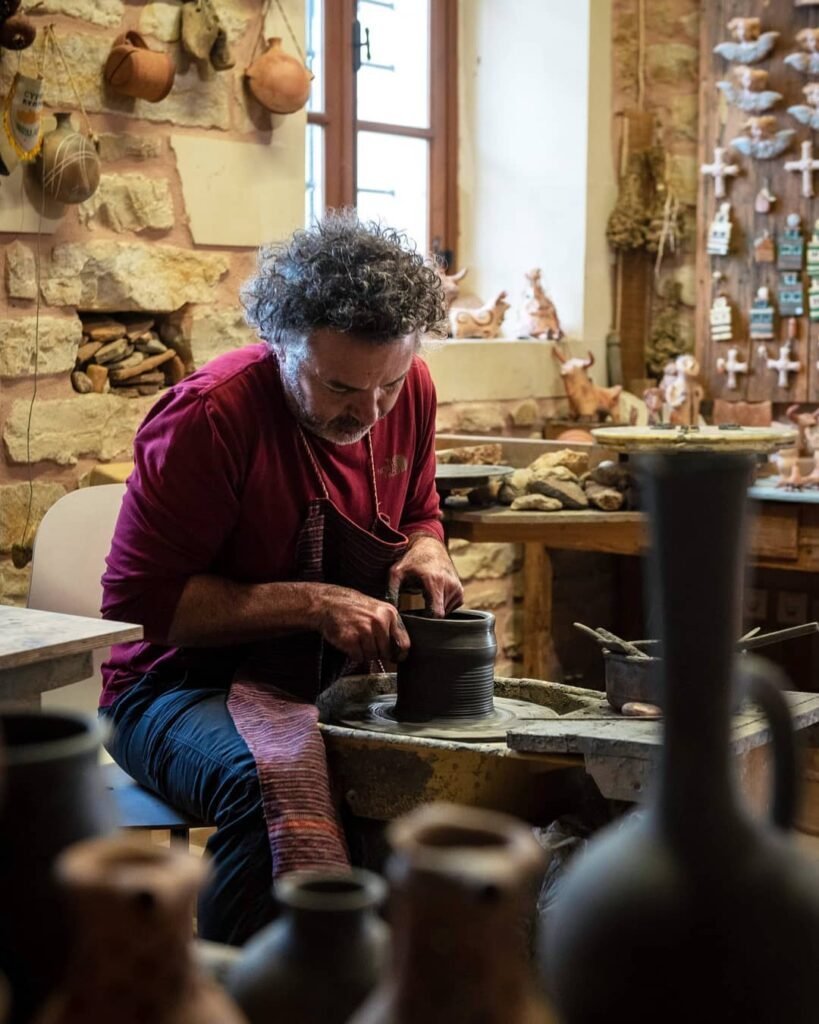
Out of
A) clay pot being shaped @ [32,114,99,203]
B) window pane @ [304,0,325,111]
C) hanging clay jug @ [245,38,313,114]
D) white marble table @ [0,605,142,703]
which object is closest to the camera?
white marble table @ [0,605,142,703]

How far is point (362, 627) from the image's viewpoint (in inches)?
101

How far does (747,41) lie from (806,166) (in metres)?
0.57

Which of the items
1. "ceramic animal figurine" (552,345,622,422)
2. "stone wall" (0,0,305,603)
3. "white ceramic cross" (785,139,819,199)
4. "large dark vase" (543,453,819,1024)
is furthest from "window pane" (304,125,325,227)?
"large dark vase" (543,453,819,1024)

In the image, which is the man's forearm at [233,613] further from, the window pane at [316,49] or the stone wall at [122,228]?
the window pane at [316,49]

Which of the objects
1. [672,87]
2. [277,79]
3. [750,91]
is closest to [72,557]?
[277,79]

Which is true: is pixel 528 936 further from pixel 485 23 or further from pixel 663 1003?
pixel 485 23

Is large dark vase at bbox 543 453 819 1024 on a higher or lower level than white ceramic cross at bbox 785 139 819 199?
lower

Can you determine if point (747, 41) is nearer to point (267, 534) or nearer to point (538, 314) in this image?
point (538, 314)

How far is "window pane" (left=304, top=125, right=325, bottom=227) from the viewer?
211 inches

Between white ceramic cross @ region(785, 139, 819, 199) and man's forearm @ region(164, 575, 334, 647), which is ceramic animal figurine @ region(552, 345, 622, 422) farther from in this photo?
man's forearm @ region(164, 575, 334, 647)

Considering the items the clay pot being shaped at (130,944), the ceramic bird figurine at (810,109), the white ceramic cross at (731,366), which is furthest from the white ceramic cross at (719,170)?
the clay pot being shaped at (130,944)

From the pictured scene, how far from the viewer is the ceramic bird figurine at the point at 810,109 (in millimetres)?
5609

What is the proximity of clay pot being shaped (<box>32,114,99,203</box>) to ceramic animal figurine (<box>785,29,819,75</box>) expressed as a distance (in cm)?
309

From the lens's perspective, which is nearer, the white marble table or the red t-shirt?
the white marble table
